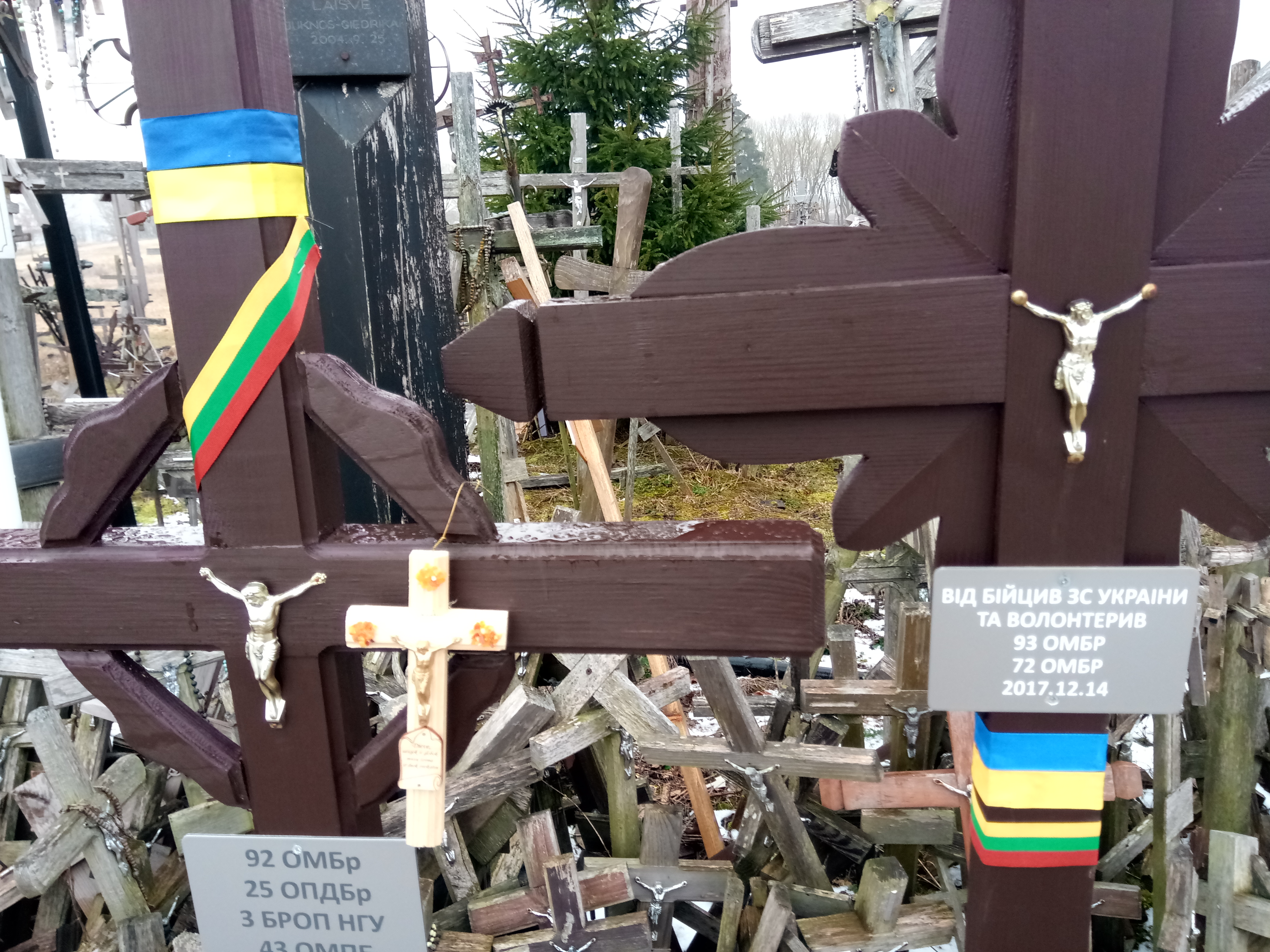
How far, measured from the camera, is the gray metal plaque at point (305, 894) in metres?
1.14

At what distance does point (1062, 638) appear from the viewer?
1.06 meters

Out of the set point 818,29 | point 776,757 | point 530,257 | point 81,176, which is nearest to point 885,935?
point 776,757

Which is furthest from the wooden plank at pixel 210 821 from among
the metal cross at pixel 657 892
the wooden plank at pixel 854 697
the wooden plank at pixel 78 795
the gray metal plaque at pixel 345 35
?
the gray metal plaque at pixel 345 35

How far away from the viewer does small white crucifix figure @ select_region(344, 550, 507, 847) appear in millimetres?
1034

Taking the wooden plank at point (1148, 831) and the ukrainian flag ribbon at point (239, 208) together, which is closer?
the ukrainian flag ribbon at point (239, 208)

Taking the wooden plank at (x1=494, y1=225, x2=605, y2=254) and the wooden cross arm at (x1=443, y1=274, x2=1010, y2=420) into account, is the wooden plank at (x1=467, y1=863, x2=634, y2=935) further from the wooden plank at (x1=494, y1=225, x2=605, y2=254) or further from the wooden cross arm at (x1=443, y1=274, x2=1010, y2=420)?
the wooden plank at (x1=494, y1=225, x2=605, y2=254)

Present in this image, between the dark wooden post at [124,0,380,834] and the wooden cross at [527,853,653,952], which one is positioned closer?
the dark wooden post at [124,0,380,834]

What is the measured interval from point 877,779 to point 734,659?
2068mm

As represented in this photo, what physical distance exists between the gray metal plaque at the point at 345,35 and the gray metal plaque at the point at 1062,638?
1324 millimetres

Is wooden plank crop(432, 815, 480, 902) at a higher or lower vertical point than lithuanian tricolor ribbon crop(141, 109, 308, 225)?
lower

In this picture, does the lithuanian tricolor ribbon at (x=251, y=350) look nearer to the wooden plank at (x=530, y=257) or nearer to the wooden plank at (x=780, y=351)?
the wooden plank at (x=780, y=351)

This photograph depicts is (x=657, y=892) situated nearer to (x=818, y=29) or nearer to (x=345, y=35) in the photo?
(x=345, y=35)

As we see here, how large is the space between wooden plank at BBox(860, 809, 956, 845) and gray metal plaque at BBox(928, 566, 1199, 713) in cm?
105

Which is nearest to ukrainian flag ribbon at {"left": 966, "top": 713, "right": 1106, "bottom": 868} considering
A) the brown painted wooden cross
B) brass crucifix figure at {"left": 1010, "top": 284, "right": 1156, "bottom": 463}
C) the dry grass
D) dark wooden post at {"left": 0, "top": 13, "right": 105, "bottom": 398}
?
the brown painted wooden cross
